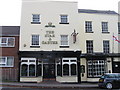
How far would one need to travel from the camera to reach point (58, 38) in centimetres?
2312

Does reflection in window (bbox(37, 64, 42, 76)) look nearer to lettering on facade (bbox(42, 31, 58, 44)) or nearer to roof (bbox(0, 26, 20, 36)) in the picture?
lettering on facade (bbox(42, 31, 58, 44))

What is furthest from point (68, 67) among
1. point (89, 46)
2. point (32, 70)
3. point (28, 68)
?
point (28, 68)

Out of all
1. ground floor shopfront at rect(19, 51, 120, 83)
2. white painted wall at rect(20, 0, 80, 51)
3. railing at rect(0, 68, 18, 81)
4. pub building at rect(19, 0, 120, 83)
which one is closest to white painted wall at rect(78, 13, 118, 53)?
pub building at rect(19, 0, 120, 83)

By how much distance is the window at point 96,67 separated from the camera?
76.8 ft

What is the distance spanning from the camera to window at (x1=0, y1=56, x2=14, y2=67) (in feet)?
75.5

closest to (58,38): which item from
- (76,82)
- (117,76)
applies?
(76,82)

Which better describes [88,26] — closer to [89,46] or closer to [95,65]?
[89,46]

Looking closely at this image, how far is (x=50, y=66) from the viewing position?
23047 mm

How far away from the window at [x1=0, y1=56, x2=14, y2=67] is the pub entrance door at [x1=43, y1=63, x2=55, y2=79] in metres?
4.27

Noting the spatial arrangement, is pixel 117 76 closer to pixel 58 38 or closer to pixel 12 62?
pixel 58 38

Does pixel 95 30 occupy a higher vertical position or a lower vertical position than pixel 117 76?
higher

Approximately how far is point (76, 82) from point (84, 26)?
7.65m

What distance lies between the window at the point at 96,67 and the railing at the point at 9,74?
938cm

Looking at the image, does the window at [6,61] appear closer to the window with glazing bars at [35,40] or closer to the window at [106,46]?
the window with glazing bars at [35,40]
